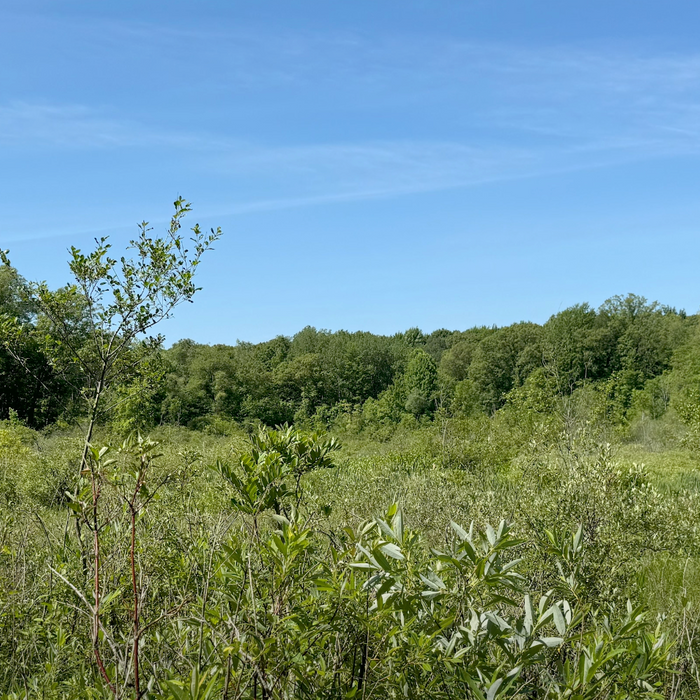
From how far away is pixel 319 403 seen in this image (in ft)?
255

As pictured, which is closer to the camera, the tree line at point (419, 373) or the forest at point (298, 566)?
the forest at point (298, 566)

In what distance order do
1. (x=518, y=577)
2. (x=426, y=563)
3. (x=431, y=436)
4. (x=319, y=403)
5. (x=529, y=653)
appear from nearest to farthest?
(x=529, y=653), (x=518, y=577), (x=426, y=563), (x=431, y=436), (x=319, y=403)

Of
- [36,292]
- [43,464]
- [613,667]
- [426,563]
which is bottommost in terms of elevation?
[43,464]

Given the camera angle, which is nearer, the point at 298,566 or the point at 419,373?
the point at 298,566

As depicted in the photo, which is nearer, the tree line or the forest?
the forest

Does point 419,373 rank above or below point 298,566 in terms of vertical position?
above

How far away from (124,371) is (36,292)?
1.37 metres

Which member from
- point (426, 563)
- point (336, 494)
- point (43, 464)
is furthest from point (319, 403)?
point (426, 563)

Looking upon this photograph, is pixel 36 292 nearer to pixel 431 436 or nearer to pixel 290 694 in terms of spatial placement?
pixel 290 694

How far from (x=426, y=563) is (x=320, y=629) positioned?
0.47 m

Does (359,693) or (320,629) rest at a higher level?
(320,629)

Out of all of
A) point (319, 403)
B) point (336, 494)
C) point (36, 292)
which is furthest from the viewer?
point (319, 403)

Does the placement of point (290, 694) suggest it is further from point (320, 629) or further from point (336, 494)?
point (336, 494)

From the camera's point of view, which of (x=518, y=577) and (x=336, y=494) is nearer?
(x=518, y=577)
